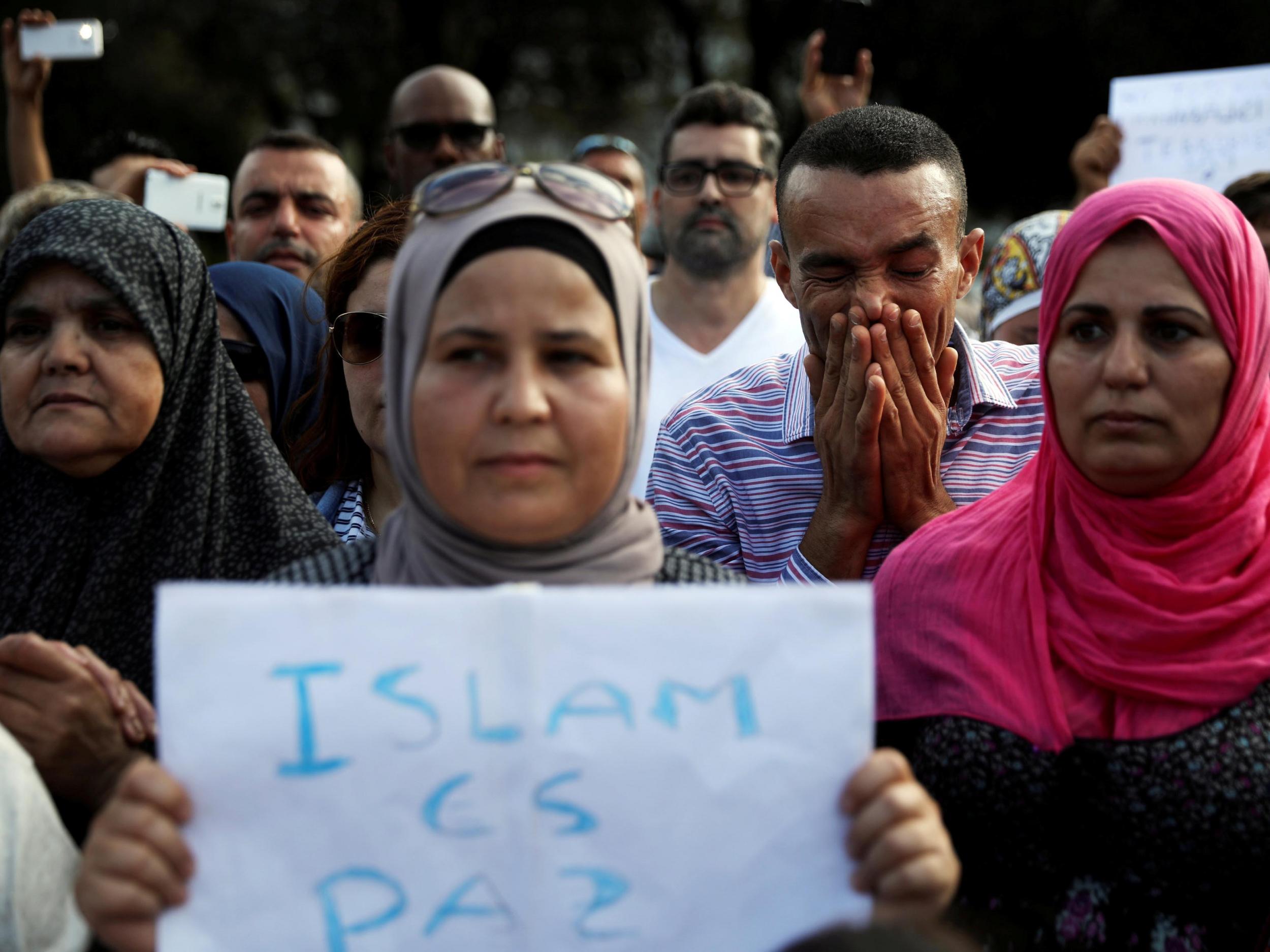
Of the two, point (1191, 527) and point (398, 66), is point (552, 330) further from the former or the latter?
point (398, 66)

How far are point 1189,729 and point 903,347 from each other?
43.8 inches

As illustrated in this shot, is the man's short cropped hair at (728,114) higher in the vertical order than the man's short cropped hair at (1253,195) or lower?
higher

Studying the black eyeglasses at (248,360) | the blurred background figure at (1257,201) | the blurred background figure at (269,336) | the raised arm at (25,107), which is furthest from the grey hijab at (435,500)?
the raised arm at (25,107)

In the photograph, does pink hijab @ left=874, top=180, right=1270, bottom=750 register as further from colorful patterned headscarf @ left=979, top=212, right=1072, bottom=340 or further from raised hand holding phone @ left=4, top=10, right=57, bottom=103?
raised hand holding phone @ left=4, top=10, right=57, bottom=103

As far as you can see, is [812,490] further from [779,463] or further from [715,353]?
[715,353]

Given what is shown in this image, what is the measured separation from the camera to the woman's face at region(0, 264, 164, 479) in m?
2.42

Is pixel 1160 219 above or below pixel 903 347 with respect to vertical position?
above

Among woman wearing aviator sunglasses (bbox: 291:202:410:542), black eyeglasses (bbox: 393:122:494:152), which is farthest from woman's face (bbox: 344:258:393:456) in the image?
black eyeglasses (bbox: 393:122:494:152)

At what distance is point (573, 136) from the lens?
15.1 meters

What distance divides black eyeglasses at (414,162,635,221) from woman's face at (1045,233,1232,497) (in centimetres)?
85

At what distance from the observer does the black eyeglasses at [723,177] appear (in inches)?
206

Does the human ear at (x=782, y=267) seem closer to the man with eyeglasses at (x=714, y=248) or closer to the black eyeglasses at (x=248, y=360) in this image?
the man with eyeglasses at (x=714, y=248)

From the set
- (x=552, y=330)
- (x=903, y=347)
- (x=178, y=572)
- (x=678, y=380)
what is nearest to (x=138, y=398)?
(x=178, y=572)

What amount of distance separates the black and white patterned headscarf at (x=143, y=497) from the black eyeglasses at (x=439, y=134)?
298 centimetres
